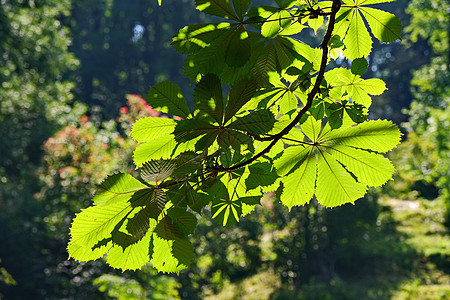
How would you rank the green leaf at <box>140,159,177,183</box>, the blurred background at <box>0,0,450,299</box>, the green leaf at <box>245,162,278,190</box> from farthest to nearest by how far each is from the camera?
the blurred background at <box>0,0,450,299</box>
the green leaf at <box>245,162,278,190</box>
the green leaf at <box>140,159,177,183</box>

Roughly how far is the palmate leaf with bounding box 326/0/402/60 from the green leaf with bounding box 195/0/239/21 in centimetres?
22

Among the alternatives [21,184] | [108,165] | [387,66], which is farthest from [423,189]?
[387,66]

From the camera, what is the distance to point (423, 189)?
10398 millimetres

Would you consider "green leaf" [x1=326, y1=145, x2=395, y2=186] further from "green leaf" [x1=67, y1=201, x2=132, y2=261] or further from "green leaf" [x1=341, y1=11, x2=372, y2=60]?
"green leaf" [x1=67, y1=201, x2=132, y2=261]

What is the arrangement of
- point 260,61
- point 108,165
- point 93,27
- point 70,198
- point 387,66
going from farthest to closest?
point 93,27 < point 387,66 < point 70,198 < point 108,165 < point 260,61

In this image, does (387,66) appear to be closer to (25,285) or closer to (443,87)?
(443,87)

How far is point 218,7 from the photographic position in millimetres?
736

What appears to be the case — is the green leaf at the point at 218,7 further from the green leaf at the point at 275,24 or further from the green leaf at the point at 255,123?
the green leaf at the point at 255,123

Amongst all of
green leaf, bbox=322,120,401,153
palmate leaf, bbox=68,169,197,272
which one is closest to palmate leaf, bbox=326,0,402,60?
green leaf, bbox=322,120,401,153

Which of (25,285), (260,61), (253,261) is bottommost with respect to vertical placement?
(260,61)

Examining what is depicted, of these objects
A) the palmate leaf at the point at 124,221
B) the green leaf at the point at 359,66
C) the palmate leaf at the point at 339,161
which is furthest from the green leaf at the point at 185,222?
the green leaf at the point at 359,66

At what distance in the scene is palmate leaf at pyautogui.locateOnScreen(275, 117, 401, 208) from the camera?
2.62ft

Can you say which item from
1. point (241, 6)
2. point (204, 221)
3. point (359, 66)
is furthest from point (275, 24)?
point (204, 221)

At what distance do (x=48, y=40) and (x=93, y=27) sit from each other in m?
13.0
